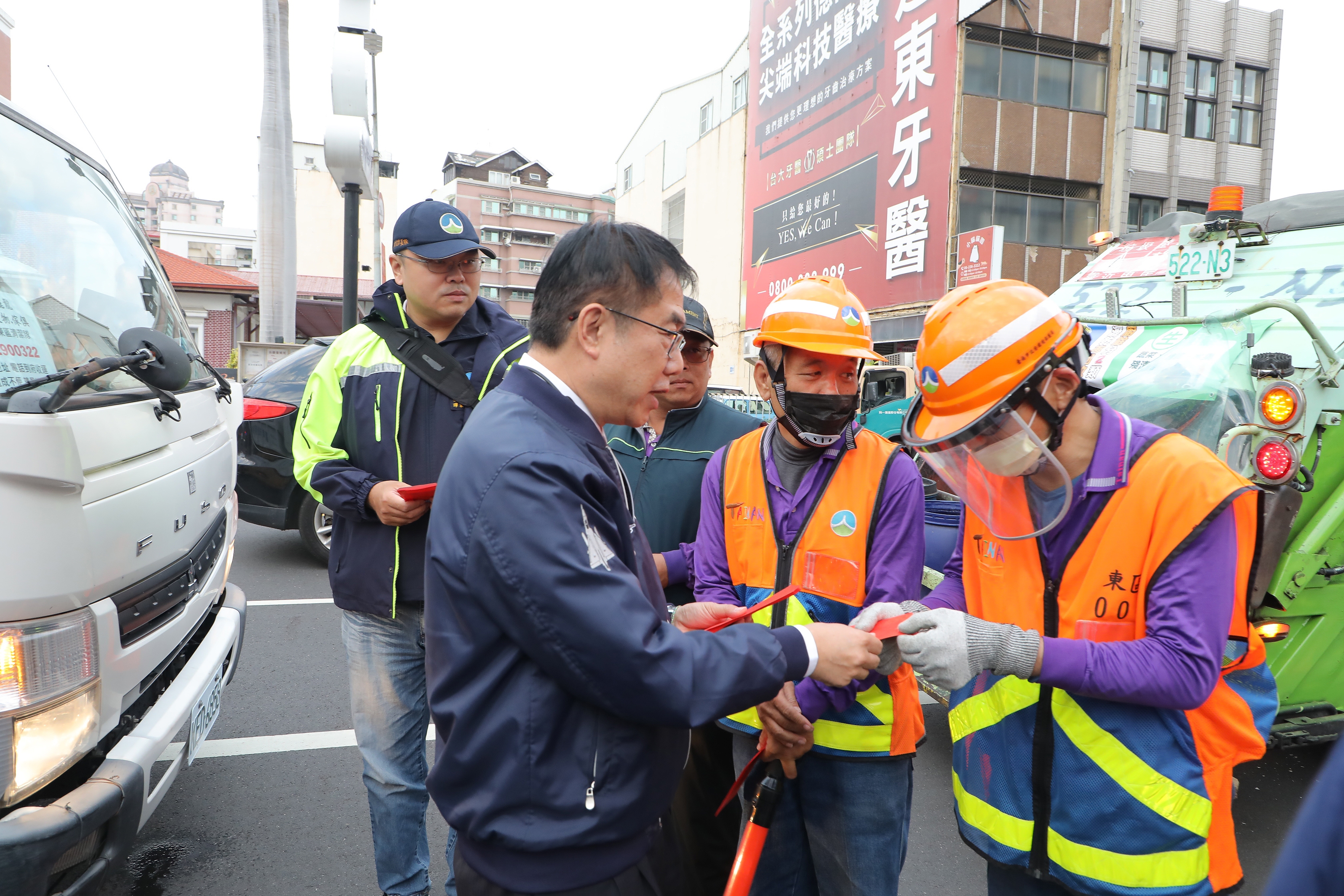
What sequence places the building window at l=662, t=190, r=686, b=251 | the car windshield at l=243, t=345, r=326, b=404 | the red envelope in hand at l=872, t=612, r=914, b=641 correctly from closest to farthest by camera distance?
the red envelope in hand at l=872, t=612, r=914, b=641, the car windshield at l=243, t=345, r=326, b=404, the building window at l=662, t=190, r=686, b=251

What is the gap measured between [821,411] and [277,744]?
330 centimetres

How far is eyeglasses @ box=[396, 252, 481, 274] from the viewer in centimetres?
266

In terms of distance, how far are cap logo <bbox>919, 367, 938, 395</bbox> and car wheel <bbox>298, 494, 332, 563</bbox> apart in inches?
236

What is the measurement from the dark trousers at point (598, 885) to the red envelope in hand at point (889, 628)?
0.64 meters

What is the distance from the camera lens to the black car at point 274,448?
6.32 metres

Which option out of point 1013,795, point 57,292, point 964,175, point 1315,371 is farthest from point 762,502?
point 964,175

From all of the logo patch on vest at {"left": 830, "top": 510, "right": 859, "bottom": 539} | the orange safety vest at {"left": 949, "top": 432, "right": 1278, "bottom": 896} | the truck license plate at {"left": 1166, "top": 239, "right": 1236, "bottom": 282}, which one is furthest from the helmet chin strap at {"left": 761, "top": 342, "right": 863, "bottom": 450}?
the truck license plate at {"left": 1166, "top": 239, "right": 1236, "bottom": 282}

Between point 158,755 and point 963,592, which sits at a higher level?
point 963,592

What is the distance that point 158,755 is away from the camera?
2.19m

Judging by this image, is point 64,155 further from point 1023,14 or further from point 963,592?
point 1023,14

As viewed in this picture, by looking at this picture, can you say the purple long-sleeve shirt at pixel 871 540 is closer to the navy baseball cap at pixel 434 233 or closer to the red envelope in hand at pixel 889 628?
the red envelope in hand at pixel 889 628

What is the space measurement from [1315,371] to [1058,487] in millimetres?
2289

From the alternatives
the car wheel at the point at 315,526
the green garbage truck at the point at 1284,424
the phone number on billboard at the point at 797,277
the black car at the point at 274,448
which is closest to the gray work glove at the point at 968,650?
the green garbage truck at the point at 1284,424

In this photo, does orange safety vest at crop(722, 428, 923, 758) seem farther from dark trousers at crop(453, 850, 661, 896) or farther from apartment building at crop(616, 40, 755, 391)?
apartment building at crop(616, 40, 755, 391)
